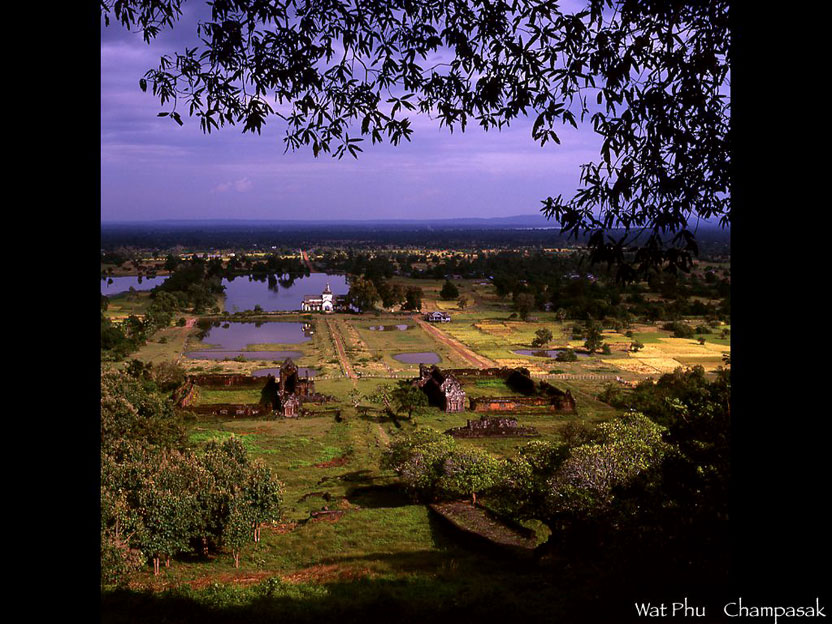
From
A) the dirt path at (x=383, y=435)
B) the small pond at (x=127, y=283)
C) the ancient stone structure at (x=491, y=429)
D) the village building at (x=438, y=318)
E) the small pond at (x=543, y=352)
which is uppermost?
the small pond at (x=127, y=283)

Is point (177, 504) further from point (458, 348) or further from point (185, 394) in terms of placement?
point (458, 348)

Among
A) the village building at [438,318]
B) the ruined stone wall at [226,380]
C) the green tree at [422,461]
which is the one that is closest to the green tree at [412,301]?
the village building at [438,318]

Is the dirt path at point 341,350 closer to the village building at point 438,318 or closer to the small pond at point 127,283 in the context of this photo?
the village building at point 438,318

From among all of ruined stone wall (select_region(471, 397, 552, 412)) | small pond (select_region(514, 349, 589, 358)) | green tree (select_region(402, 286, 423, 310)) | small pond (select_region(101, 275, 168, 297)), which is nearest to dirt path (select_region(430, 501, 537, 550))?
ruined stone wall (select_region(471, 397, 552, 412))

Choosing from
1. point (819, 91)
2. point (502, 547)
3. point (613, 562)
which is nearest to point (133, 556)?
point (502, 547)

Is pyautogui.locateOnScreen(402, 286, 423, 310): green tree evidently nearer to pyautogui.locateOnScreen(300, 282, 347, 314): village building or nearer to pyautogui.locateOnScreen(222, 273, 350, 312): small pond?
pyautogui.locateOnScreen(300, 282, 347, 314): village building

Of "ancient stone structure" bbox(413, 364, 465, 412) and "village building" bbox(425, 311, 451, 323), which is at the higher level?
"village building" bbox(425, 311, 451, 323)
